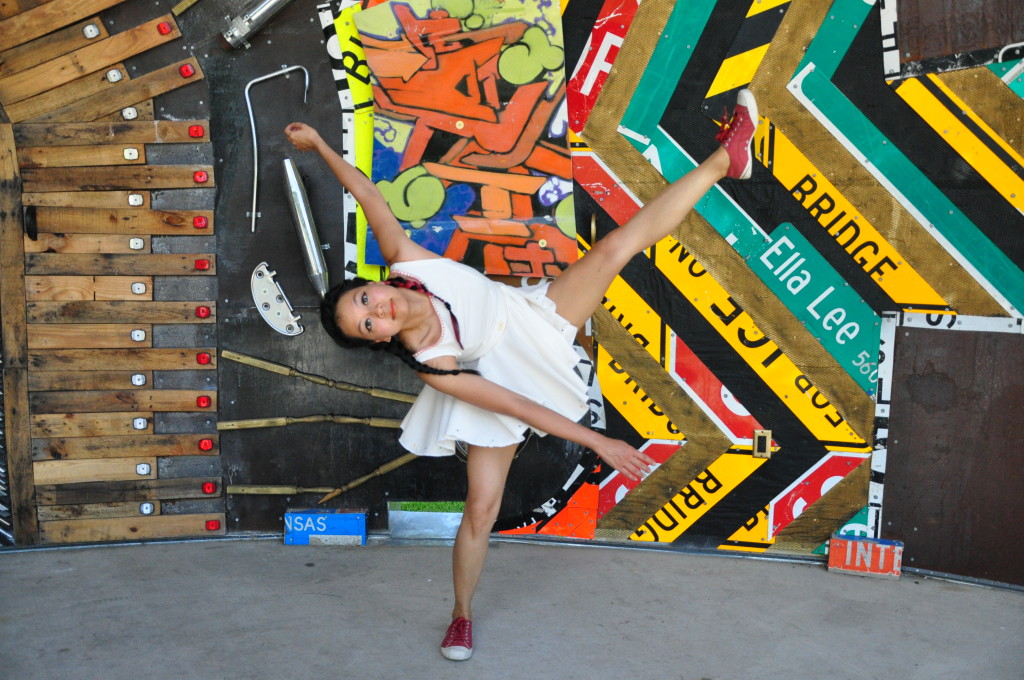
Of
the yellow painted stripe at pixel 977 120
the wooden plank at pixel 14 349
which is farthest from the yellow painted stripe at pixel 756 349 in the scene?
the wooden plank at pixel 14 349

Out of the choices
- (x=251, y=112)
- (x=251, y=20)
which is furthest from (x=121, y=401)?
(x=251, y=20)

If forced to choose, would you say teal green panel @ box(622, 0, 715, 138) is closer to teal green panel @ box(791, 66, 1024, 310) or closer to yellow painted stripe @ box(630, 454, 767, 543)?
teal green panel @ box(791, 66, 1024, 310)

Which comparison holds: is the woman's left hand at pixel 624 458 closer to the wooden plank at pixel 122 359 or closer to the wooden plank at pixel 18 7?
the wooden plank at pixel 122 359

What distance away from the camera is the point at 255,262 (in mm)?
4008

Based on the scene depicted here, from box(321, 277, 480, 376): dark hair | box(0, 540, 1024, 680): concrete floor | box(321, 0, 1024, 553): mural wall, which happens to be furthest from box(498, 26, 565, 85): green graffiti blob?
box(0, 540, 1024, 680): concrete floor

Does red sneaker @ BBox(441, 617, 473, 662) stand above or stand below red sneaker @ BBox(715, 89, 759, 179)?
below

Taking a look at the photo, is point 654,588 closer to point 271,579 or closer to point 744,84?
point 271,579

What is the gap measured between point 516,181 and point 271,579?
2.05 metres

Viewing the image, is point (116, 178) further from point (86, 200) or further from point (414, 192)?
point (414, 192)

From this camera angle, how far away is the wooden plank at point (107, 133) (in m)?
3.88

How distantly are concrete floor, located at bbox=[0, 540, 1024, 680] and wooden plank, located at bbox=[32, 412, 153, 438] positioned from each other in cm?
55

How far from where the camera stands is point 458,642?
2.99 meters

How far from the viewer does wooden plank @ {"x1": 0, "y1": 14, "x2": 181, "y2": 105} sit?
A: 151 inches

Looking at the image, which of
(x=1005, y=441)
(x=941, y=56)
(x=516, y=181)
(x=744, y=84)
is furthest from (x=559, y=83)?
(x=1005, y=441)
